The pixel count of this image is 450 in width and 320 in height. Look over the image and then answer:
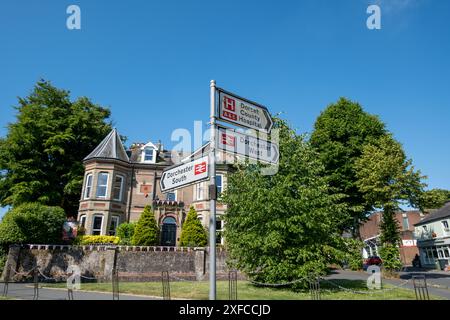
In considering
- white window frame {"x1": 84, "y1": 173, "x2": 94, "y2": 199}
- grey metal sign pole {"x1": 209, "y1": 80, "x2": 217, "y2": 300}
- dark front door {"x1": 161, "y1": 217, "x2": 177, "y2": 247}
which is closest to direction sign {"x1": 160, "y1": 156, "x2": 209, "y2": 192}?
grey metal sign pole {"x1": 209, "y1": 80, "x2": 217, "y2": 300}

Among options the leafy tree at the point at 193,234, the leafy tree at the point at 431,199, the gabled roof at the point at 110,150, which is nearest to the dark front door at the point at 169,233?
the leafy tree at the point at 193,234

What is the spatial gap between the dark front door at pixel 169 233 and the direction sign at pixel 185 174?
24.0 metres

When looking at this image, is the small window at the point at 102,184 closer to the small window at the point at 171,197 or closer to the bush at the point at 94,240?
the bush at the point at 94,240

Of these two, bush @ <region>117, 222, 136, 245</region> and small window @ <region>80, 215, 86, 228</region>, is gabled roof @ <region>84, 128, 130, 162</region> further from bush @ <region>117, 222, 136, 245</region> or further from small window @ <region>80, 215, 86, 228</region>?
bush @ <region>117, 222, 136, 245</region>

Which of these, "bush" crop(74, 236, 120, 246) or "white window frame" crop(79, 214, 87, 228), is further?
"white window frame" crop(79, 214, 87, 228)

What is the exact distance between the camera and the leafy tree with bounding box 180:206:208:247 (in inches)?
982

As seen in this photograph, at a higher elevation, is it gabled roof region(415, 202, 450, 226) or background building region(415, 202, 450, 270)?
gabled roof region(415, 202, 450, 226)

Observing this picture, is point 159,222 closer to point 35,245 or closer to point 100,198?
point 100,198

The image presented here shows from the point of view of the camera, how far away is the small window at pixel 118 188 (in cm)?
2955

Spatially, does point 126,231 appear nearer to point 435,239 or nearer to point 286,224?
point 286,224

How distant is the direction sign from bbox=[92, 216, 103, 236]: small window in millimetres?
24576
